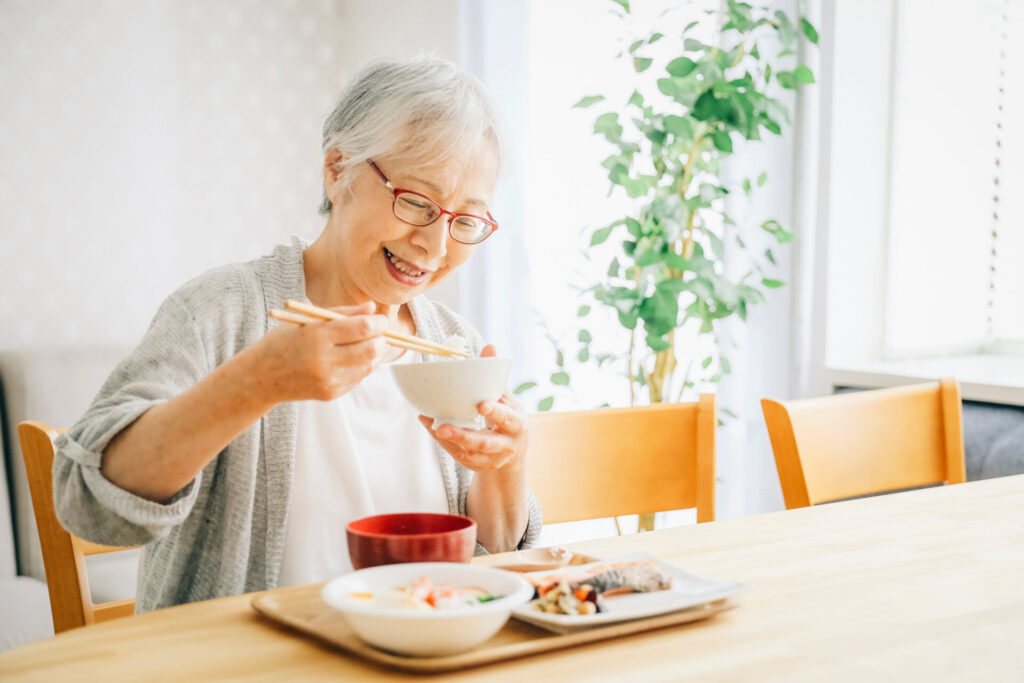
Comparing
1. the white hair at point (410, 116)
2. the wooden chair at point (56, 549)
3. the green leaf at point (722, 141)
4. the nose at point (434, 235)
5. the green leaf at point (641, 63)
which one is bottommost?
the wooden chair at point (56, 549)

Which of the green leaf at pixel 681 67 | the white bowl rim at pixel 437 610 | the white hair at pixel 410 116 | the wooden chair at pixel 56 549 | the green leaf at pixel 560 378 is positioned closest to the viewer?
the white bowl rim at pixel 437 610

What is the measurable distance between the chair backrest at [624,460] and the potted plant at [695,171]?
32.2 inches

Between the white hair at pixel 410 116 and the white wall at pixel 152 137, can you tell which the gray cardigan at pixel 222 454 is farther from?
the white wall at pixel 152 137

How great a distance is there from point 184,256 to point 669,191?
5.06ft

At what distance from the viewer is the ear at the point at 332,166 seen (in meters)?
1.24

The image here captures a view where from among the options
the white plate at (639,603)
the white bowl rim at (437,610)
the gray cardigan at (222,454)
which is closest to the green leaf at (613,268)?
the gray cardigan at (222,454)

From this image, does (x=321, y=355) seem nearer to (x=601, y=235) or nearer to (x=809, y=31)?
(x=601, y=235)

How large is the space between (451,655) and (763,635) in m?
0.27

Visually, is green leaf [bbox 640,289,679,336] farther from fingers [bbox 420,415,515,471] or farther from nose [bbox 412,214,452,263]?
fingers [bbox 420,415,515,471]

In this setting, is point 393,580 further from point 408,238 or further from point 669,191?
point 669,191

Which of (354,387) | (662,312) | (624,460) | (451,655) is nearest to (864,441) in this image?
(624,460)

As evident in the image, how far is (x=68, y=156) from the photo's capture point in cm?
256

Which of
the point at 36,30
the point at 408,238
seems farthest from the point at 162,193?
the point at 408,238

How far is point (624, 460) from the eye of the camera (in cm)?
133
